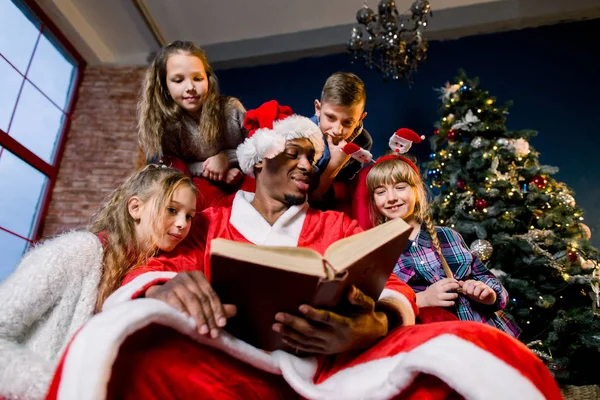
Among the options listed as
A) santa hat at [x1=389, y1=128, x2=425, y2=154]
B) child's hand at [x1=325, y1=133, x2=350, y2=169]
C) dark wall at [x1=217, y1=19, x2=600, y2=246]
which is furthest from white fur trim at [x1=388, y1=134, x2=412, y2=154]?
dark wall at [x1=217, y1=19, x2=600, y2=246]

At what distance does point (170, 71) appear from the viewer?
2.03m

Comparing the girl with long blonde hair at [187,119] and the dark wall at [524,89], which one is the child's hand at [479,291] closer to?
the girl with long blonde hair at [187,119]

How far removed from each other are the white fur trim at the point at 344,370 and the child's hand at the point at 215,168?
42.8 inches

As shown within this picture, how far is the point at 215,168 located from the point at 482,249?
1.69 metres

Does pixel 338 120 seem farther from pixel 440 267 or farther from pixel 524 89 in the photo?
pixel 524 89

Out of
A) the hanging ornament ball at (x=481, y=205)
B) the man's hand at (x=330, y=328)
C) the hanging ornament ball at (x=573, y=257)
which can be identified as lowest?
the man's hand at (x=330, y=328)

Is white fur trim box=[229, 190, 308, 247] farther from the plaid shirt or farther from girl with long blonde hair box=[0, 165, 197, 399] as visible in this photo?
the plaid shirt

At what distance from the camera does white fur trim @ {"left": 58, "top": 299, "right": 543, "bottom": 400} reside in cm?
72

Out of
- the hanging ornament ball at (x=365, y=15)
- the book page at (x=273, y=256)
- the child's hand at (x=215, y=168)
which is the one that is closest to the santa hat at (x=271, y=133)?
the child's hand at (x=215, y=168)

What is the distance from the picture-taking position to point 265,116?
1.79 meters

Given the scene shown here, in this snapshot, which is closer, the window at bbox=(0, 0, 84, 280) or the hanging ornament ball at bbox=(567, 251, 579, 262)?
the hanging ornament ball at bbox=(567, 251, 579, 262)

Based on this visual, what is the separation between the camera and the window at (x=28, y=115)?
3.94 m

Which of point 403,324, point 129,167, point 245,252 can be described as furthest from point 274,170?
point 129,167

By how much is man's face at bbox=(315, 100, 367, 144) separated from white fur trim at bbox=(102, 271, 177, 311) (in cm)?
121
